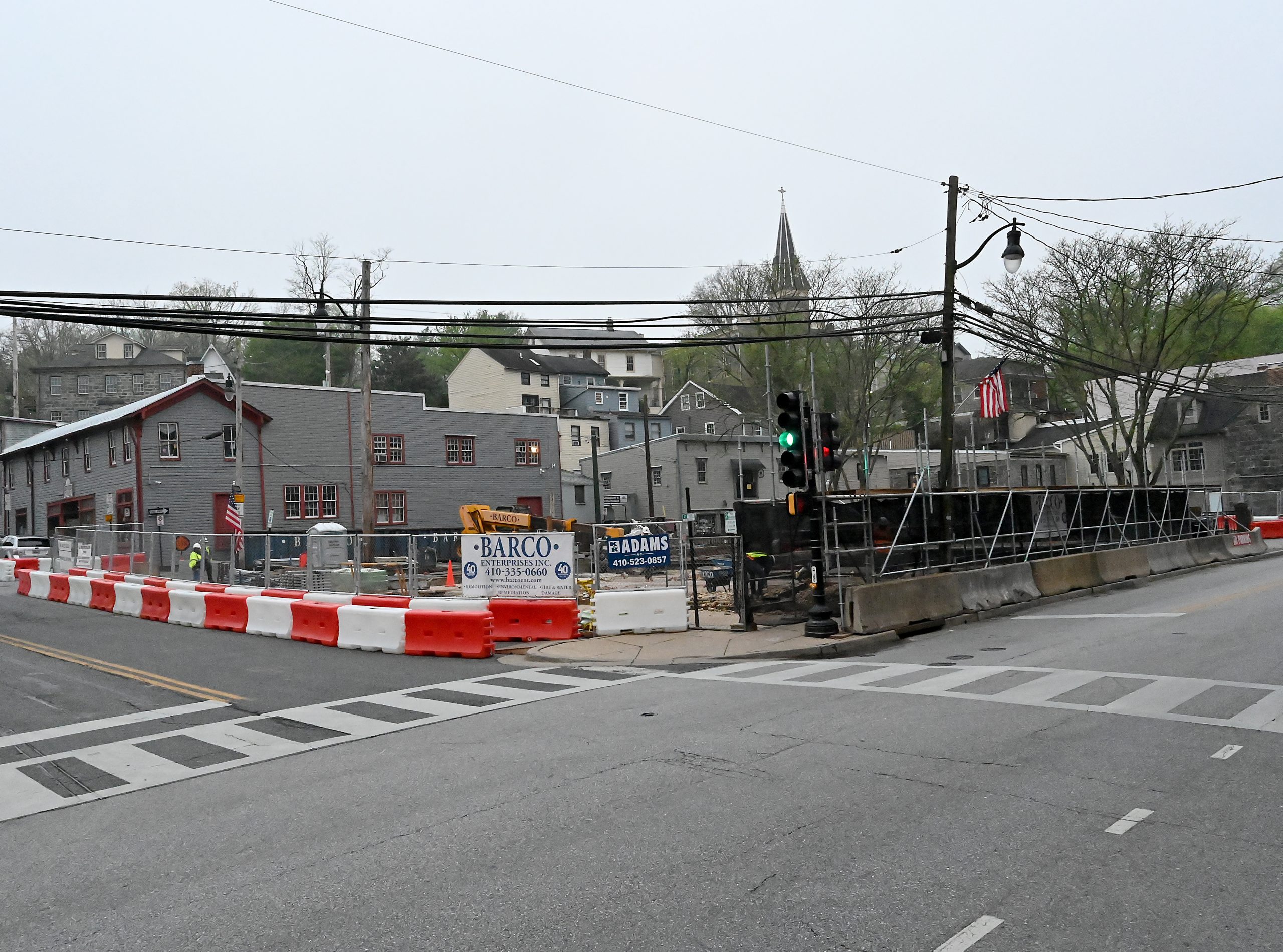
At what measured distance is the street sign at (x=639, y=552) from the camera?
17500mm

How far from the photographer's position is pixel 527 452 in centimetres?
5284

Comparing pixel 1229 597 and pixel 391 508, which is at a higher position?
pixel 391 508

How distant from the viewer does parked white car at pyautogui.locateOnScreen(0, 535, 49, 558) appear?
36.0 meters

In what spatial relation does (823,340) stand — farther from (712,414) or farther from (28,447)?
(28,447)

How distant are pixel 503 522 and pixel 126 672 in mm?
20870

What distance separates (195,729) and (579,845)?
6059 mm

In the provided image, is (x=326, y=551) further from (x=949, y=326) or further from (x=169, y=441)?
(x=169, y=441)

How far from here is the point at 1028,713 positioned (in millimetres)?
9102

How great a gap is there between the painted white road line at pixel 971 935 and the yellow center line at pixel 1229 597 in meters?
15.2

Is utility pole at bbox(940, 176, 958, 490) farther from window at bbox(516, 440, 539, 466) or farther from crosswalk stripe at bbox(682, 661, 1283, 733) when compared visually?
window at bbox(516, 440, 539, 466)

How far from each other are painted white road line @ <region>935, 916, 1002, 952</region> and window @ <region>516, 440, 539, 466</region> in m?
48.8

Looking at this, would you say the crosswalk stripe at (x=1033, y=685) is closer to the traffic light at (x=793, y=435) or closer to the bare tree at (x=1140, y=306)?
the traffic light at (x=793, y=435)

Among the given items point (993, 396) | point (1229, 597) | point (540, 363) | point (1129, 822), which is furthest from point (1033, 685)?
point (540, 363)

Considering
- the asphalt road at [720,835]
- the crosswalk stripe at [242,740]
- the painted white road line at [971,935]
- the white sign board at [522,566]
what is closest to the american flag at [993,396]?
the white sign board at [522,566]
